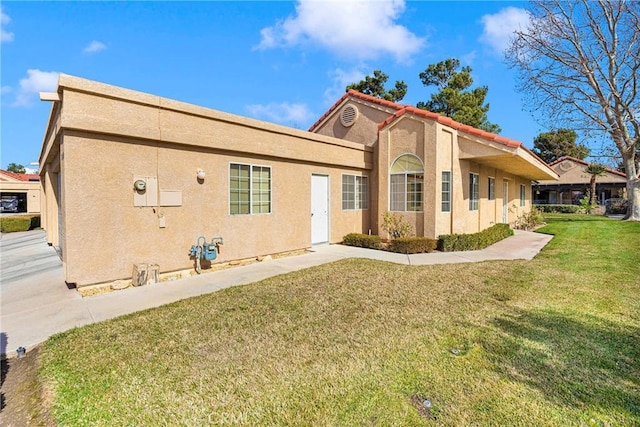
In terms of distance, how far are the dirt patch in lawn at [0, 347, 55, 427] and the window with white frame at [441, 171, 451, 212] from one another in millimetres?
11768

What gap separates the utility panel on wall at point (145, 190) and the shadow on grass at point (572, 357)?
23.7 feet

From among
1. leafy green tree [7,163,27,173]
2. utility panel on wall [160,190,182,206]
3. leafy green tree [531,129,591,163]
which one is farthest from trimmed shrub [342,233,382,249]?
leafy green tree [7,163,27,173]

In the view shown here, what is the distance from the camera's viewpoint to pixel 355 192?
1335cm

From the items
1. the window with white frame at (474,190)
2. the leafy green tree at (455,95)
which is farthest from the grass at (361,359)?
the leafy green tree at (455,95)

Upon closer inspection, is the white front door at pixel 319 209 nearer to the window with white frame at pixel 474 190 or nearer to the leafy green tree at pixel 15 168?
the window with white frame at pixel 474 190

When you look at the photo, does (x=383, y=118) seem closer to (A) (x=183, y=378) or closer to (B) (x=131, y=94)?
(B) (x=131, y=94)

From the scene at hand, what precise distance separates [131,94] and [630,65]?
28.3m

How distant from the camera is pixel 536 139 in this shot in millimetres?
49438

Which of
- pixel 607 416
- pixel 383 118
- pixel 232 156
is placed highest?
pixel 383 118

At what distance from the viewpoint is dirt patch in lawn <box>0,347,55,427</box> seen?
289 centimetres

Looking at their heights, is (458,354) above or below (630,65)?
below

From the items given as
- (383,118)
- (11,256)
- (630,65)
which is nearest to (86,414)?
(11,256)

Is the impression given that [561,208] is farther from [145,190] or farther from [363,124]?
[145,190]

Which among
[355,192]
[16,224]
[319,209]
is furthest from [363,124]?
[16,224]
